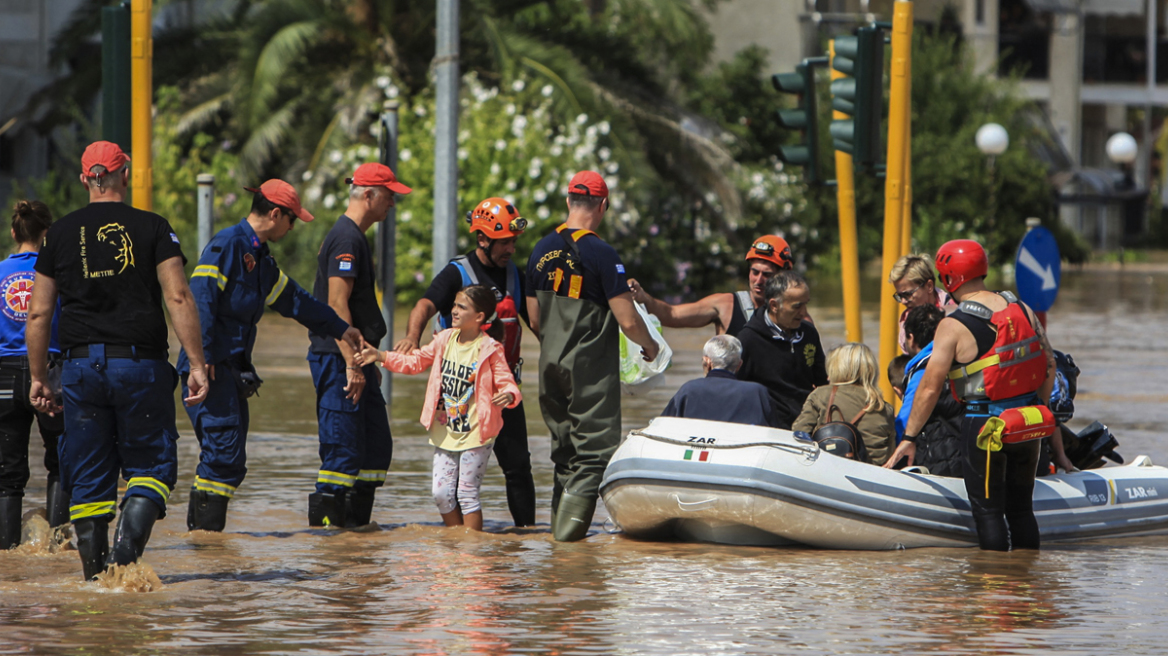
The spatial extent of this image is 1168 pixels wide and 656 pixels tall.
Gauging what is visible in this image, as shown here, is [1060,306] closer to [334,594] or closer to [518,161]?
[518,161]

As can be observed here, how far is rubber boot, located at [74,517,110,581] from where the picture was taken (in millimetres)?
7320

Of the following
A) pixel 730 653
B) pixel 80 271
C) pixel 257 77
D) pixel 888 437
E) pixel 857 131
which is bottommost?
pixel 730 653

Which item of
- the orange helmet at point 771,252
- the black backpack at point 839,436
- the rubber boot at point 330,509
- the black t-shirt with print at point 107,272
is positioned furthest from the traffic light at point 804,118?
the black t-shirt with print at point 107,272

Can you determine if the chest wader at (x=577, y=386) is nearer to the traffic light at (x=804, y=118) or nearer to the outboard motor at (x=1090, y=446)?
the outboard motor at (x=1090, y=446)

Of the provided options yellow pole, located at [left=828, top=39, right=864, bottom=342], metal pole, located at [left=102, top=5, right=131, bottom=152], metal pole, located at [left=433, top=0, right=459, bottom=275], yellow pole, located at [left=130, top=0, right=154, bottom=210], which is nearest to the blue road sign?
yellow pole, located at [left=828, top=39, right=864, bottom=342]

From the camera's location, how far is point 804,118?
1356 centimetres

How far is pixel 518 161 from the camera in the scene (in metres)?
26.2

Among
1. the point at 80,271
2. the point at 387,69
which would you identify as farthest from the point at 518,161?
the point at 80,271

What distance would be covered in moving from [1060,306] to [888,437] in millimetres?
23636

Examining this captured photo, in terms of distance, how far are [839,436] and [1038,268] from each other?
5.12 m

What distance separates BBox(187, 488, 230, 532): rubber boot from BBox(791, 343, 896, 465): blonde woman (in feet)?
9.40

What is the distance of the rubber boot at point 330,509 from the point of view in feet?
30.1

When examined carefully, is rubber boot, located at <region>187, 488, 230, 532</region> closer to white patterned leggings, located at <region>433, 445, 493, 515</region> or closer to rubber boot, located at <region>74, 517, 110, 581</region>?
white patterned leggings, located at <region>433, 445, 493, 515</region>

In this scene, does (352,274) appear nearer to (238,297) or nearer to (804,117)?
(238,297)
